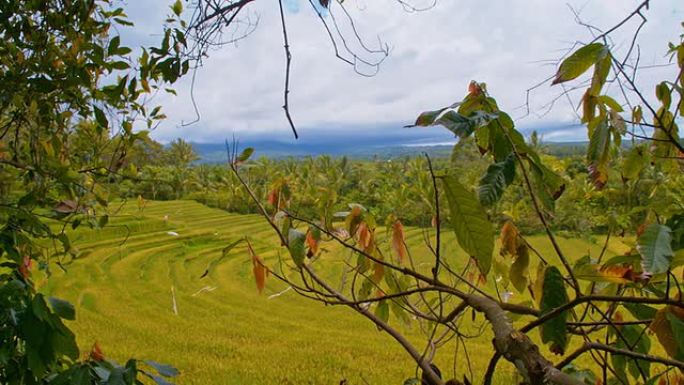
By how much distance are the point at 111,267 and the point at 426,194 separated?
32.0 ft

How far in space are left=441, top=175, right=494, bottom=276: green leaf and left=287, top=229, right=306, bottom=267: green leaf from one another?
163 millimetres

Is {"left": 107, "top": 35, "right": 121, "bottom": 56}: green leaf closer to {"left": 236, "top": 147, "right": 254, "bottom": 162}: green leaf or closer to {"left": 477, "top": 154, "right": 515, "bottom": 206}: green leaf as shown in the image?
{"left": 236, "top": 147, "right": 254, "bottom": 162}: green leaf

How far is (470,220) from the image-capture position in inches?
12.8

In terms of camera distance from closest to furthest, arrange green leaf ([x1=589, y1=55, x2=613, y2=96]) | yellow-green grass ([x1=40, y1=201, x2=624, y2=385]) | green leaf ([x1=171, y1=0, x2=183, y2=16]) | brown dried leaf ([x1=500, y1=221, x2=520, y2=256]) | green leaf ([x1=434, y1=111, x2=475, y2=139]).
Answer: green leaf ([x1=434, y1=111, x2=475, y2=139])
green leaf ([x1=589, y1=55, x2=613, y2=96])
brown dried leaf ([x1=500, y1=221, x2=520, y2=256])
green leaf ([x1=171, y1=0, x2=183, y2=16])
yellow-green grass ([x1=40, y1=201, x2=624, y2=385])

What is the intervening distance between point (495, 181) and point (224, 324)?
5.68m

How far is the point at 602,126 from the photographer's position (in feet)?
1.42

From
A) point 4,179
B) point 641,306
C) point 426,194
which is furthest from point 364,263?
point 4,179

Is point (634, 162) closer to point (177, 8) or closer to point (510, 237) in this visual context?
point (510, 237)

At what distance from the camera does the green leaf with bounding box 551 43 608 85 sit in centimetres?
38

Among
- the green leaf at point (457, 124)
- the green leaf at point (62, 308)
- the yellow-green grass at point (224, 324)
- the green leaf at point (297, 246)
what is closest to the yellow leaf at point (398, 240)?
the yellow-green grass at point (224, 324)

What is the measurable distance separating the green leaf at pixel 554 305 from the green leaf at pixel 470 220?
58 mm

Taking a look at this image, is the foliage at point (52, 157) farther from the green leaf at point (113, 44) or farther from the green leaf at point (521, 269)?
the green leaf at point (521, 269)

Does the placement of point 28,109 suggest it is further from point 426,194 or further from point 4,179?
point 426,194

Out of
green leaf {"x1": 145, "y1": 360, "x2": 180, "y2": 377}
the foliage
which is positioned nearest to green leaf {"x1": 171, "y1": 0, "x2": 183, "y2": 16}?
the foliage
